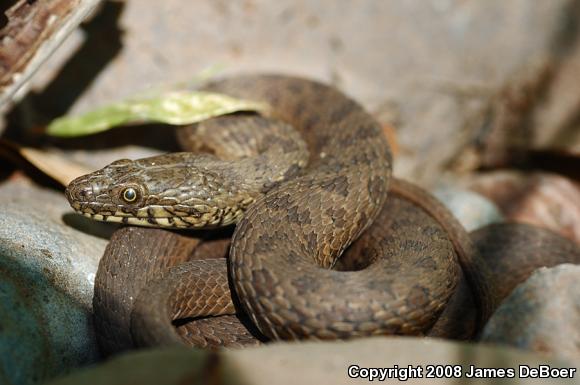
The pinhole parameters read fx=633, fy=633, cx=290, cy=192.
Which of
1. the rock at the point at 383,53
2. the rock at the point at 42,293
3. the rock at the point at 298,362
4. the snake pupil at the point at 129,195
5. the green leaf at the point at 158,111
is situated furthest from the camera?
the rock at the point at 383,53

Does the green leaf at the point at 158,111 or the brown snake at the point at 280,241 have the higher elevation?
the green leaf at the point at 158,111

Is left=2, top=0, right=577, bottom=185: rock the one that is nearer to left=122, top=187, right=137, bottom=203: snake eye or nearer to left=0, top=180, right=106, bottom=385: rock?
left=122, top=187, right=137, bottom=203: snake eye

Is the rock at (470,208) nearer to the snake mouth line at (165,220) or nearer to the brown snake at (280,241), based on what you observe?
the brown snake at (280,241)

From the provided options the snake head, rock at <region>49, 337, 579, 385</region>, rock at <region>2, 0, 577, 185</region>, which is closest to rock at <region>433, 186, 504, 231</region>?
rock at <region>2, 0, 577, 185</region>

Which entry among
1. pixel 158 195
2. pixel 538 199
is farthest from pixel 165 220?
pixel 538 199

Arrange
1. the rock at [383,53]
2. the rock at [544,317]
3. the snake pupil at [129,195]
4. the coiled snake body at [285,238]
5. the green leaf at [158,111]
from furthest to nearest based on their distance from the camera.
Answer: the rock at [383,53] < the green leaf at [158,111] < the snake pupil at [129,195] < the coiled snake body at [285,238] < the rock at [544,317]

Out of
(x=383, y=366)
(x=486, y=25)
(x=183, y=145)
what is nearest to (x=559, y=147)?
(x=486, y=25)

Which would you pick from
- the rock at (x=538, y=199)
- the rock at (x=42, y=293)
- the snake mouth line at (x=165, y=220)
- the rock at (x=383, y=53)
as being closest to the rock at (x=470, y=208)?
the rock at (x=538, y=199)
